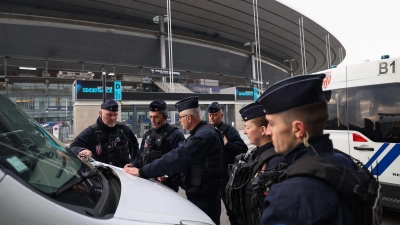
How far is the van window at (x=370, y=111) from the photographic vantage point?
3.54m

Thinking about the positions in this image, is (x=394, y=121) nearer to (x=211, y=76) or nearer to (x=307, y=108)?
(x=307, y=108)

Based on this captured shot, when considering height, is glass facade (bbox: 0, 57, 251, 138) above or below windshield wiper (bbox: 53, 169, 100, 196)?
above

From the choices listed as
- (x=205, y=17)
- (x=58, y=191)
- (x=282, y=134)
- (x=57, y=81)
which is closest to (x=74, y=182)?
(x=58, y=191)

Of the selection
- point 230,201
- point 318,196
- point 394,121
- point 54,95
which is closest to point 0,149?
point 318,196

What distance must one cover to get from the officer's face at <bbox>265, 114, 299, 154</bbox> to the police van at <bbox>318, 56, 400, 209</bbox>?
9.42 ft

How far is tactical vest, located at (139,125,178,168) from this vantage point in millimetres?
3051

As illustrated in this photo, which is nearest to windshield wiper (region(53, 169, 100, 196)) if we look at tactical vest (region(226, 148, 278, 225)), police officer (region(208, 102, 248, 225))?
tactical vest (region(226, 148, 278, 225))

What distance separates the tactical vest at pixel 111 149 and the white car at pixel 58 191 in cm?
175

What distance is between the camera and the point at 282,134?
109 centimetres

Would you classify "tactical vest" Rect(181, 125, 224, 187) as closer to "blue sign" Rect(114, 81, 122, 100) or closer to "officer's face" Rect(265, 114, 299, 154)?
"officer's face" Rect(265, 114, 299, 154)

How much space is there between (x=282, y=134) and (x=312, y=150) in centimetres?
13

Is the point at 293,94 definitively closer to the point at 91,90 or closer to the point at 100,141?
the point at 100,141

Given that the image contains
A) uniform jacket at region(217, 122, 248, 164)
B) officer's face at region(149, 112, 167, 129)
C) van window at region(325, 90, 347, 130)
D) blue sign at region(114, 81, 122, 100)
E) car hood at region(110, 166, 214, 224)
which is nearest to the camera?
car hood at region(110, 166, 214, 224)

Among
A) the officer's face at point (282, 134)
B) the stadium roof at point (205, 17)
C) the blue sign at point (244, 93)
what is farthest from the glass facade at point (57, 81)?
the officer's face at point (282, 134)
